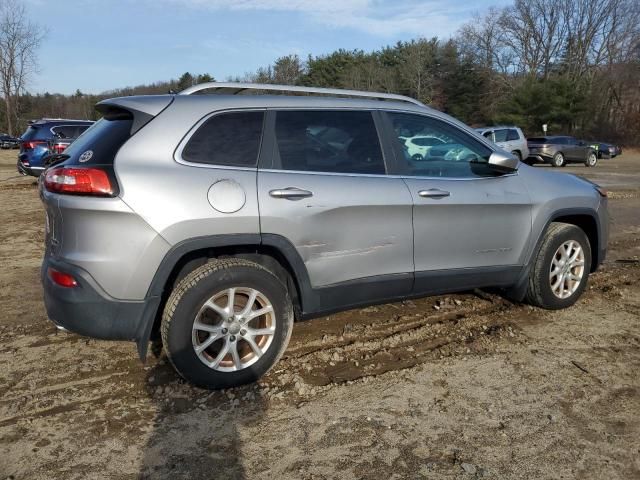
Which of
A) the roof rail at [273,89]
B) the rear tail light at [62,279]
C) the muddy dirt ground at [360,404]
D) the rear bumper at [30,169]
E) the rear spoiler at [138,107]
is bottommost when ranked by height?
the muddy dirt ground at [360,404]

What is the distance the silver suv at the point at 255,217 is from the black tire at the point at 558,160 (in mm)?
24005

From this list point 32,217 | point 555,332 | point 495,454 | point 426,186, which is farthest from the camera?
point 32,217

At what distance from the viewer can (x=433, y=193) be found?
3852 millimetres

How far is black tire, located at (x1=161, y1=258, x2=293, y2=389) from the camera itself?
314 cm

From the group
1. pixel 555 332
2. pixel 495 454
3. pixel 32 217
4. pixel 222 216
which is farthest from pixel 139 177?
pixel 32 217

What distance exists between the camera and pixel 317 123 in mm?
3648

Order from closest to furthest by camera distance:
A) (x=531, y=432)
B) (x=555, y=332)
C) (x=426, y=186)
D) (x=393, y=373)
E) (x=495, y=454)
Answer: (x=495, y=454) → (x=531, y=432) → (x=393, y=373) → (x=426, y=186) → (x=555, y=332)

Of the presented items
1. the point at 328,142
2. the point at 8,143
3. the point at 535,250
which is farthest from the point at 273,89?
the point at 8,143

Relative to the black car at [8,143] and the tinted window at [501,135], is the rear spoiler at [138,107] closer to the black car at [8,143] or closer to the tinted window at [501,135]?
the tinted window at [501,135]

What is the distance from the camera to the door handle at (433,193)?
12.5ft

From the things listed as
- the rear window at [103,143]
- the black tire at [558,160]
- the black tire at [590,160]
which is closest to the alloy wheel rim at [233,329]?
the rear window at [103,143]

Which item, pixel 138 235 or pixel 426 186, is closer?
pixel 138 235

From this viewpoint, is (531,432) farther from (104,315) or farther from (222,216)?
(104,315)

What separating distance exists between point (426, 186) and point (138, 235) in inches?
79.8
